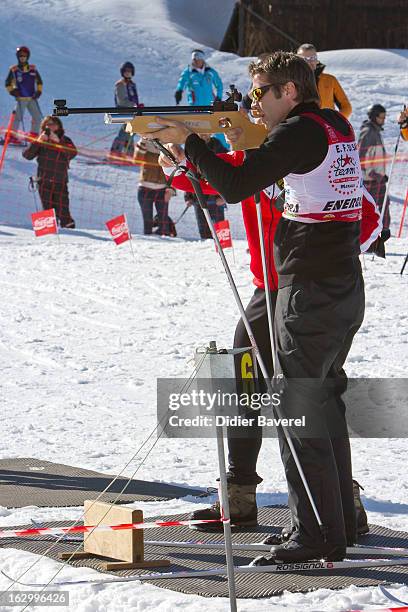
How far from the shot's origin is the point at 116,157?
797 inches

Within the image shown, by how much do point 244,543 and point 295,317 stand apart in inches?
40.4

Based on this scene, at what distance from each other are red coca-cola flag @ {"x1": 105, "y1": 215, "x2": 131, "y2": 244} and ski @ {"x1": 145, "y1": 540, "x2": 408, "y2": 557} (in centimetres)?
861

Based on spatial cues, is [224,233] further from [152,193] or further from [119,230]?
[152,193]

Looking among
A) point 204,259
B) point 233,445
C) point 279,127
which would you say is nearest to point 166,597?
point 233,445

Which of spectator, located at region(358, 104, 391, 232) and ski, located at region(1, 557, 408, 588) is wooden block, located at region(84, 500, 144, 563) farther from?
spectator, located at region(358, 104, 391, 232)

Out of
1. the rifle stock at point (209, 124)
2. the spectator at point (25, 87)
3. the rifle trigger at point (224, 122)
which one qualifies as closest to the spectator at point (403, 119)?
the rifle stock at point (209, 124)

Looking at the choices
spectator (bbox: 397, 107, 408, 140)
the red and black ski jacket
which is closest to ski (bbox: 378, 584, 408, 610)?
the red and black ski jacket

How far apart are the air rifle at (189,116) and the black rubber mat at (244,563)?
1513 millimetres

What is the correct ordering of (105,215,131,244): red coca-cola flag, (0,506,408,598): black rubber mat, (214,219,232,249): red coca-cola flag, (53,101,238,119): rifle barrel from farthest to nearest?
(105,215,131,244): red coca-cola flag
(214,219,232,249): red coca-cola flag
(53,101,238,119): rifle barrel
(0,506,408,598): black rubber mat

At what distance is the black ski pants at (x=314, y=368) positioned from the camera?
171 inches

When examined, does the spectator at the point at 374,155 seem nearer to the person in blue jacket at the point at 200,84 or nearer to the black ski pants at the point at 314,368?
the person in blue jacket at the point at 200,84

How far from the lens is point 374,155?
15.8 meters

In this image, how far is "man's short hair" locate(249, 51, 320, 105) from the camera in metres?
4.32

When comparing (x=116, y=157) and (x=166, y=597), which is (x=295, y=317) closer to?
(x=166, y=597)
